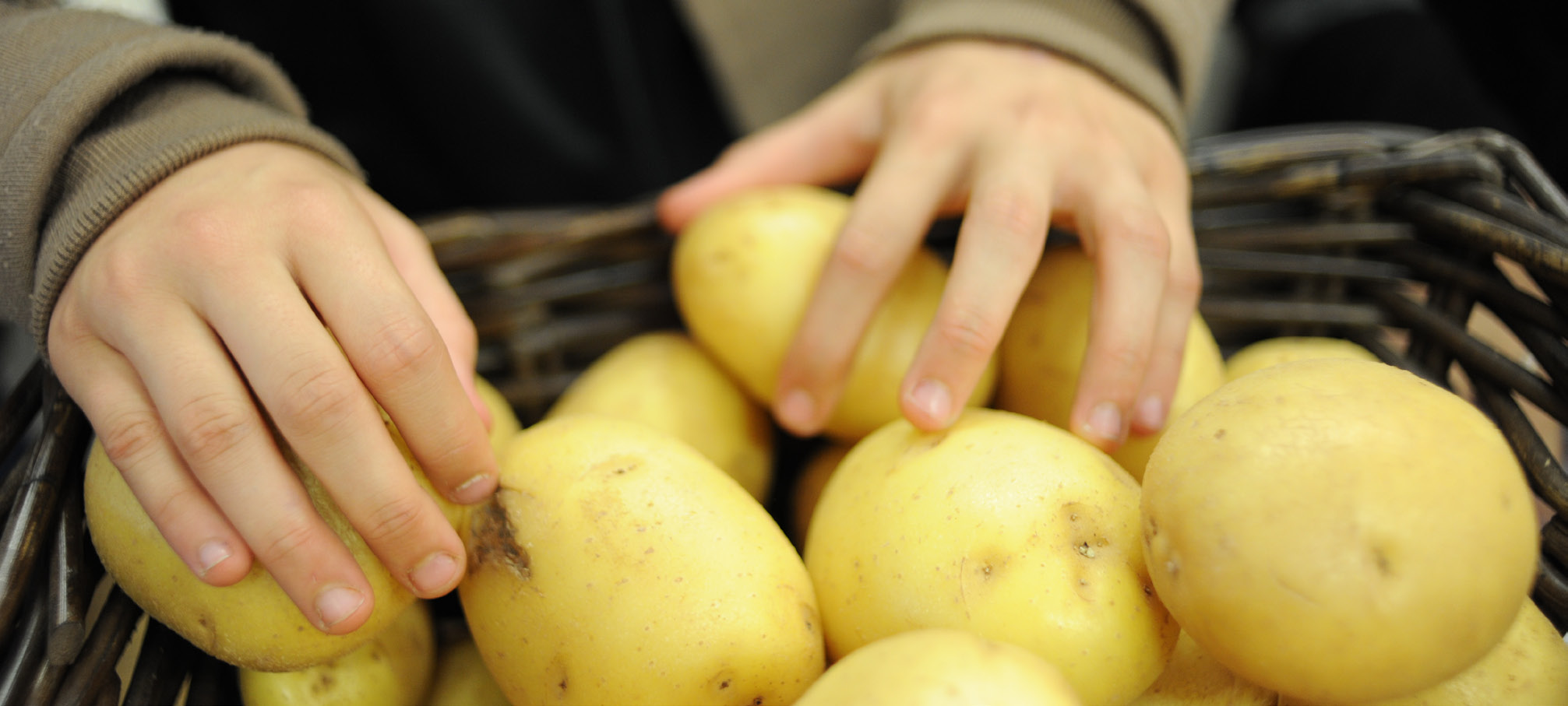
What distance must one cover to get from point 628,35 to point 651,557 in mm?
809

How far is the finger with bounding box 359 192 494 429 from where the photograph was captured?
1.85 feet

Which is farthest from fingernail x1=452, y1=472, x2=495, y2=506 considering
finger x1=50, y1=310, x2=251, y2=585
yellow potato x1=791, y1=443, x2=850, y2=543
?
yellow potato x1=791, y1=443, x2=850, y2=543

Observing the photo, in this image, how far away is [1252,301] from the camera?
0.85 m

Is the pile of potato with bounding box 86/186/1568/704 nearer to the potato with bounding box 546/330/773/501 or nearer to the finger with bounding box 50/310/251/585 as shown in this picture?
the finger with bounding box 50/310/251/585

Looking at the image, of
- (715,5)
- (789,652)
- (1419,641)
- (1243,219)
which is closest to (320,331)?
(789,652)

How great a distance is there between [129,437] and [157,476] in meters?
0.03

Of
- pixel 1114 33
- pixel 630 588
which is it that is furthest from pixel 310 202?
pixel 1114 33

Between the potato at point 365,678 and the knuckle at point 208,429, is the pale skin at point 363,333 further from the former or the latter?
the potato at point 365,678

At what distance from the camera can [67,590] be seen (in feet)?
1.56

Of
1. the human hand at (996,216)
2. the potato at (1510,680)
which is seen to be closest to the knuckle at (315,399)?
the human hand at (996,216)

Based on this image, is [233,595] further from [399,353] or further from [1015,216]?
[1015,216]

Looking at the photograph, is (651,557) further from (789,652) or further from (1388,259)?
(1388,259)

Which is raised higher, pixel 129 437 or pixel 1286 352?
pixel 129 437

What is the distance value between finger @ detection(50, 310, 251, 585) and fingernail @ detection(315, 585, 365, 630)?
0.16ft
